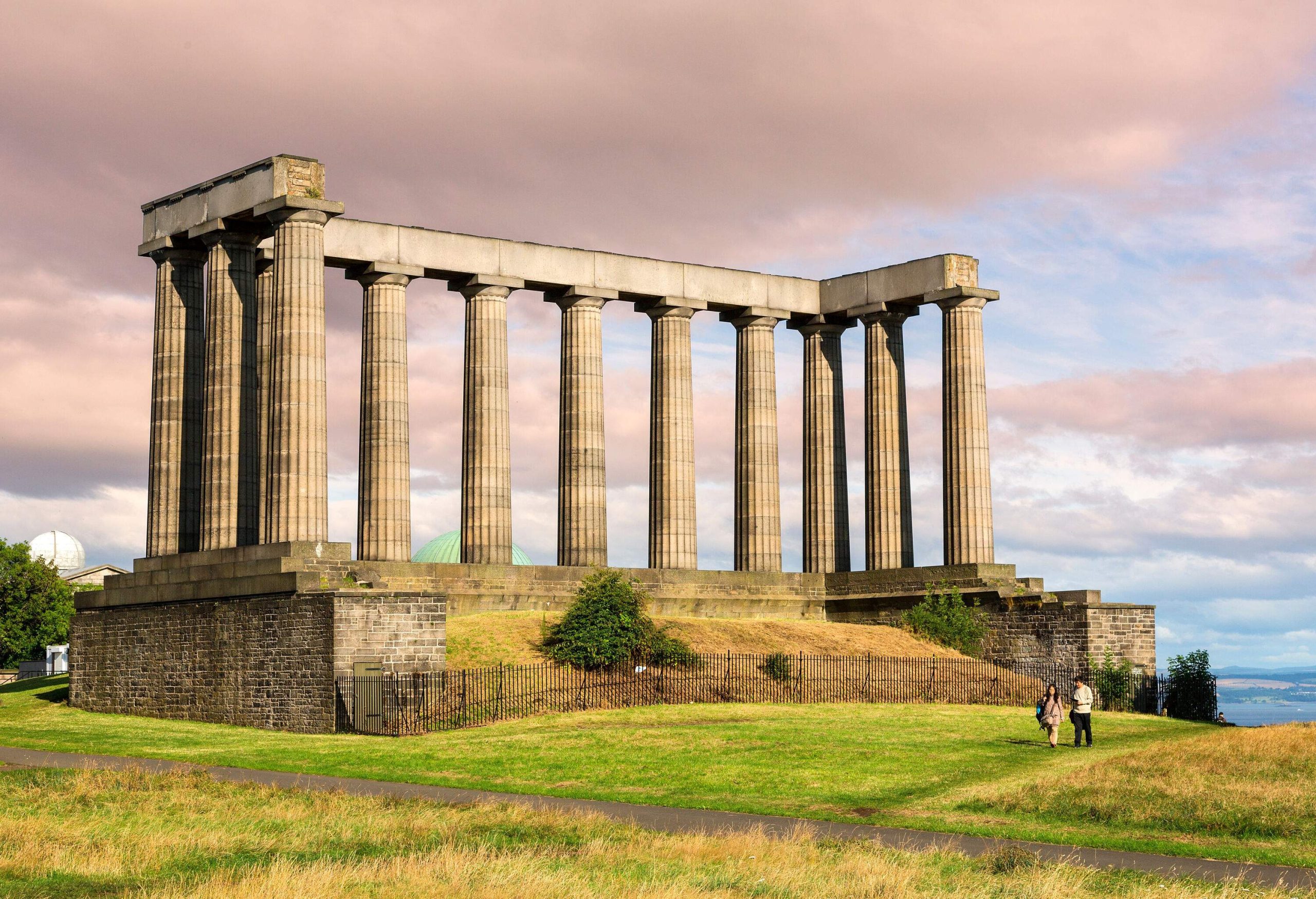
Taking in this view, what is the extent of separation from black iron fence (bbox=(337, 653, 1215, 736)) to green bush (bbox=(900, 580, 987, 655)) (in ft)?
4.97

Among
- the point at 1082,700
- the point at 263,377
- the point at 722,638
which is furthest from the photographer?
the point at 263,377

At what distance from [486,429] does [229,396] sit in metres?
9.15

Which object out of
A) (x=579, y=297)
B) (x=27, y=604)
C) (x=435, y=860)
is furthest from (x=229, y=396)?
(x=27, y=604)

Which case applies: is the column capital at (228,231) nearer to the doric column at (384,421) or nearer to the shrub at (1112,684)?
the doric column at (384,421)

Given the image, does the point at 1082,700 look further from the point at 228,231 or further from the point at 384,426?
the point at 228,231

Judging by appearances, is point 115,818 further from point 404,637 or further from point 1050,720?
point 1050,720

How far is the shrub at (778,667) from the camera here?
52906mm

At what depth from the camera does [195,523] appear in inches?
2313

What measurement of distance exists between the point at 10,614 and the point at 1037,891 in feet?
343

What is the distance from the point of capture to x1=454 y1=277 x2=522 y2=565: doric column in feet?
198

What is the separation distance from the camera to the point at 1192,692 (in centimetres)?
5875

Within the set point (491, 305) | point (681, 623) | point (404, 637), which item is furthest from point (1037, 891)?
point (491, 305)

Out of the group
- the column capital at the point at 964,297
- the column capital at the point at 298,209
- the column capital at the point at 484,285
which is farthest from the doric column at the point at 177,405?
the column capital at the point at 964,297

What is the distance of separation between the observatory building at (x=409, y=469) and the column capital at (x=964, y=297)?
9cm
